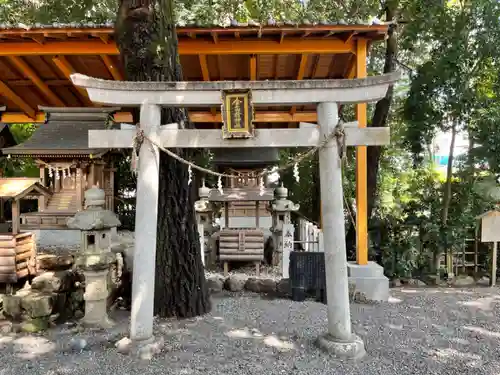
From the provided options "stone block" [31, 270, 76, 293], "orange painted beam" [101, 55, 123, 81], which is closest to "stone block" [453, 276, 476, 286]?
"stone block" [31, 270, 76, 293]

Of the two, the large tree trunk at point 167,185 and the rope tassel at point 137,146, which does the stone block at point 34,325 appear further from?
the rope tassel at point 137,146

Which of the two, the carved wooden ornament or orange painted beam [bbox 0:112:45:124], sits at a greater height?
orange painted beam [bbox 0:112:45:124]

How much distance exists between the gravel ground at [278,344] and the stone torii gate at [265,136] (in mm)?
364

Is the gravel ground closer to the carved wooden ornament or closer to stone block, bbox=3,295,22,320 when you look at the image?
stone block, bbox=3,295,22,320

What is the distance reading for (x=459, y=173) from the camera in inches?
327

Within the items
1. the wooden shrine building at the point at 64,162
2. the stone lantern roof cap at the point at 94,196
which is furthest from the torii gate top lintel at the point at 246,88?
the wooden shrine building at the point at 64,162

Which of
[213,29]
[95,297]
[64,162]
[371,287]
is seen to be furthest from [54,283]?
[64,162]

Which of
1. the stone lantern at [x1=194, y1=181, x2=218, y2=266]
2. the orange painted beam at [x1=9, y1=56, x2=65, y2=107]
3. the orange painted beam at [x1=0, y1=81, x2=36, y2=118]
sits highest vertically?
the orange painted beam at [x1=9, y1=56, x2=65, y2=107]

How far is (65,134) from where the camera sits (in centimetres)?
1018

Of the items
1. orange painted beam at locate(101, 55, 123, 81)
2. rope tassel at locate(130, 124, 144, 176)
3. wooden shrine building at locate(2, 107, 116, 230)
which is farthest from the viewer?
wooden shrine building at locate(2, 107, 116, 230)

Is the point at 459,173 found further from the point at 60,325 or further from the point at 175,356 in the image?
the point at 60,325

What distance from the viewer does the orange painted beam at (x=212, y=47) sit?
6.45 m

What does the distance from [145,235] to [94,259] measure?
4.04ft

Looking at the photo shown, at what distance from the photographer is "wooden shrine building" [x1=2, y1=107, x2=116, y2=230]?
32.6 feet
